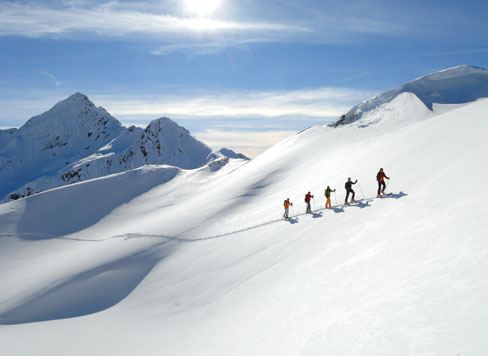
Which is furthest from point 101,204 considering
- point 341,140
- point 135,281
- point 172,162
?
point 172,162

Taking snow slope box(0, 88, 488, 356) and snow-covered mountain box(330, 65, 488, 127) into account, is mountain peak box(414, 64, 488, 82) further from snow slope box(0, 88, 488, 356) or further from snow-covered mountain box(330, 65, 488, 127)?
snow slope box(0, 88, 488, 356)

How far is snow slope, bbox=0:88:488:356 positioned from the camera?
755 cm

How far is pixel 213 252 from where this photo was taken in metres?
21.1

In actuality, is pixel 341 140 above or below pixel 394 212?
above

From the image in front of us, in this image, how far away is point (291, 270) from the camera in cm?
1381

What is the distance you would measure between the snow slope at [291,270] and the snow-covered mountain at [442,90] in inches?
448

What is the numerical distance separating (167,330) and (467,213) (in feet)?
46.4

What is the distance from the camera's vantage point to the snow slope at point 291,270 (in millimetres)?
7551

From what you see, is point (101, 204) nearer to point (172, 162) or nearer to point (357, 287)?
point (357, 287)

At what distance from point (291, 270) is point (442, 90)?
1925 inches

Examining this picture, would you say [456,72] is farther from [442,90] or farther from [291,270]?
[291,270]

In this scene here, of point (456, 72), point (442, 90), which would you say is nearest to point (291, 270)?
point (442, 90)

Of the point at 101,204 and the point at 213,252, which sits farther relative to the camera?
the point at 101,204

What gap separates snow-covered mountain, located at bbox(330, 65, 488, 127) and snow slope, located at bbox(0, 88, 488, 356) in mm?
11387
